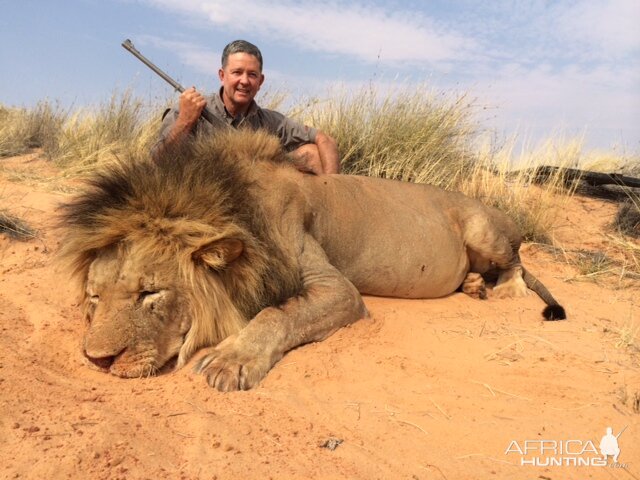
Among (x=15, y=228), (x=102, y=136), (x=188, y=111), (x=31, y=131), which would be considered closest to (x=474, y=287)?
(x=188, y=111)

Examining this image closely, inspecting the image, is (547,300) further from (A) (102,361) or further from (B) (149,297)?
(A) (102,361)

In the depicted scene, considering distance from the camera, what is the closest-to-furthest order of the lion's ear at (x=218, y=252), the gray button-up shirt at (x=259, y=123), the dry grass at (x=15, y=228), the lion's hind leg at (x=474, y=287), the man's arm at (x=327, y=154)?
the lion's ear at (x=218, y=252) → the dry grass at (x=15, y=228) → the lion's hind leg at (x=474, y=287) → the gray button-up shirt at (x=259, y=123) → the man's arm at (x=327, y=154)

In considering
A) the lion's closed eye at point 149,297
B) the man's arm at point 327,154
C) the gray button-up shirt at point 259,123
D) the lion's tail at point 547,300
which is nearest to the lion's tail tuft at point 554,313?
the lion's tail at point 547,300

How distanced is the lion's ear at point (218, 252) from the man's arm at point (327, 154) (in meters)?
2.77

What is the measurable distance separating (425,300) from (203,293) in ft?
7.18

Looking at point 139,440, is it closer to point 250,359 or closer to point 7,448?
point 7,448

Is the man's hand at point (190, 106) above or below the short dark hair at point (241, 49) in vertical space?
below

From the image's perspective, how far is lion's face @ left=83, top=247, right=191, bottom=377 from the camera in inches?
104

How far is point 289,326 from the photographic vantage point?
3.07m

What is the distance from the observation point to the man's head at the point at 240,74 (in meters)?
5.23

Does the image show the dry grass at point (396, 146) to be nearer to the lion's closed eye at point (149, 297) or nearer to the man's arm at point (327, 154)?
the man's arm at point (327, 154)

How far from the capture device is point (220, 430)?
220 centimetres

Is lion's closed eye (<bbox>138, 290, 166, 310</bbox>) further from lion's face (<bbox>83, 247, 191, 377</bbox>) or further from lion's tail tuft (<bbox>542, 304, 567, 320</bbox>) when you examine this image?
lion's tail tuft (<bbox>542, 304, 567, 320</bbox>)

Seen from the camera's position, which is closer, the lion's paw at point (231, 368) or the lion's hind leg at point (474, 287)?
the lion's paw at point (231, 368)
